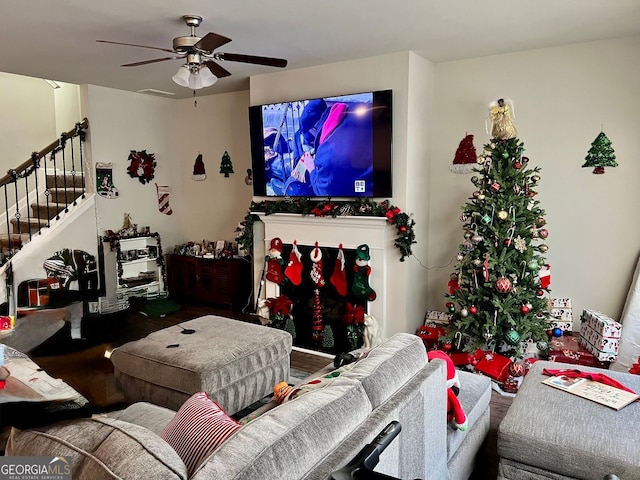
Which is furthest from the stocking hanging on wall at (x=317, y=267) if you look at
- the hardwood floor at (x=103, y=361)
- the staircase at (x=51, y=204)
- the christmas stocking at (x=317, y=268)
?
the staircase at (x=51, y=204)

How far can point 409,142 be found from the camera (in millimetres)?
4062

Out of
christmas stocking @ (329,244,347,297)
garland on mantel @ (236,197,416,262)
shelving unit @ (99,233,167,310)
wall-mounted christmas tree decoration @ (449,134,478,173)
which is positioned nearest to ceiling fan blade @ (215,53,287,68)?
garland on mantel @ (236,197,416,262)

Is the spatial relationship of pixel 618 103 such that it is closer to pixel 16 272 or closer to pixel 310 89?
pixel 310 89

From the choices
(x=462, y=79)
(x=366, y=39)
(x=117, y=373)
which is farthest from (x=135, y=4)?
(x=462, y=79)

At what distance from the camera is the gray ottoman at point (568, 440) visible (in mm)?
1856

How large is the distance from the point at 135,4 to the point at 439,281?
11.1ft

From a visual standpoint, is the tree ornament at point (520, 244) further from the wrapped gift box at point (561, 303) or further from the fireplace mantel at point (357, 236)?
the fireplace mantel at point (357, 236)

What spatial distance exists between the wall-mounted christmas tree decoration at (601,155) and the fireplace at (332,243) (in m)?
1.64

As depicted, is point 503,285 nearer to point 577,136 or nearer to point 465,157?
point 465,157

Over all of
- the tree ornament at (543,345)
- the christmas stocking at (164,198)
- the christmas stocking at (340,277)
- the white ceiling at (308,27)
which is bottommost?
the tree ornament at (543,345)

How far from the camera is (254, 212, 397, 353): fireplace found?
4.22 metres

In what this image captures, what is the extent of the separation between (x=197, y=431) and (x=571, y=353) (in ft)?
10.8

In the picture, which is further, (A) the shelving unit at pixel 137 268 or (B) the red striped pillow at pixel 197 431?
(A) the shelving unit at pixel 137 268

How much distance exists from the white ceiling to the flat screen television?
415 millimetres
